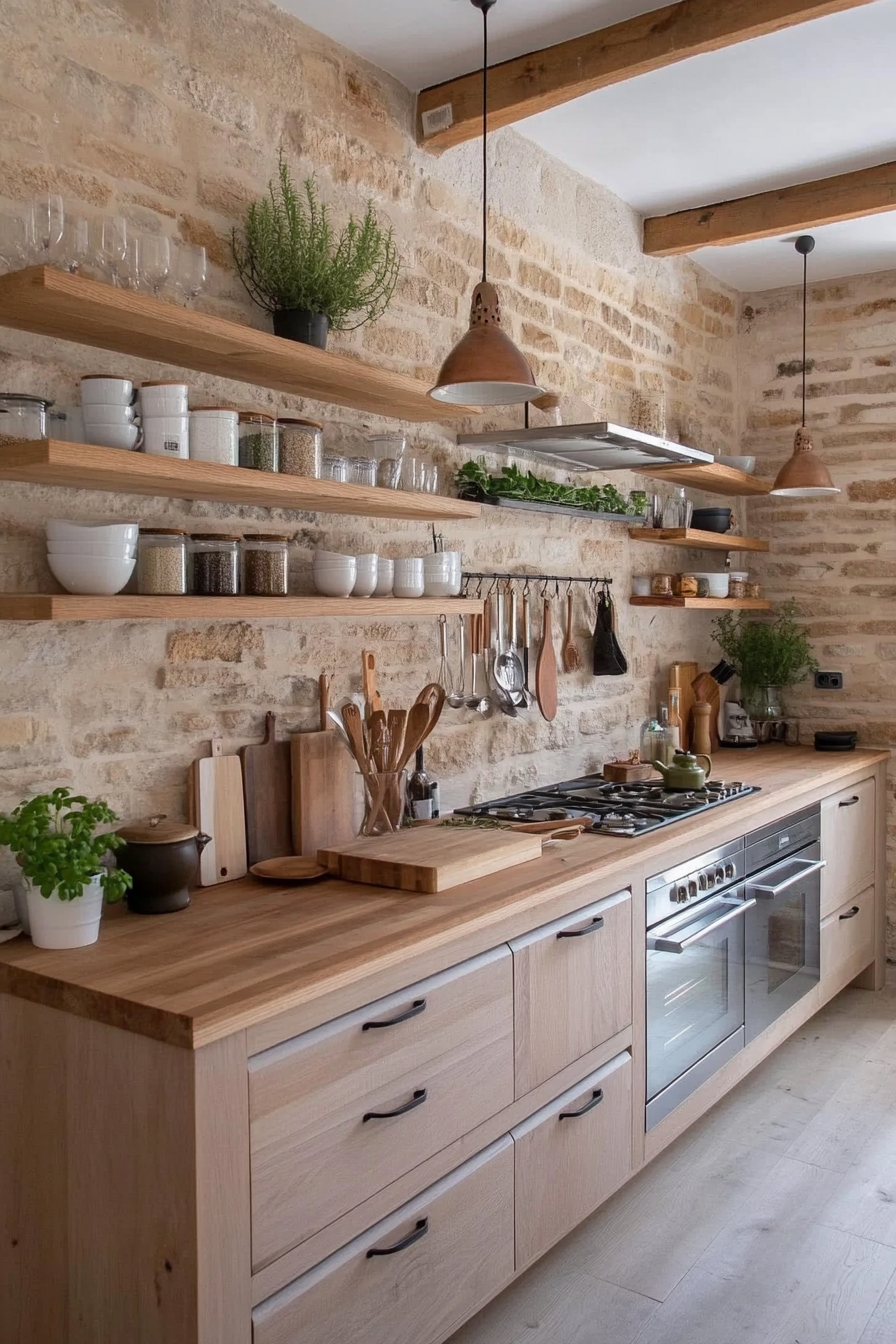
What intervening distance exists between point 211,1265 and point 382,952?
20.8 inches

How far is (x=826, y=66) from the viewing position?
301cm

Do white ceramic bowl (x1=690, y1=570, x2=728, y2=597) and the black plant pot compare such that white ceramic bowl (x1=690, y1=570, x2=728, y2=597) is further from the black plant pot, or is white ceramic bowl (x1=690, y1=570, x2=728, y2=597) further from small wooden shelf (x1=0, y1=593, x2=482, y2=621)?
the black plant pot

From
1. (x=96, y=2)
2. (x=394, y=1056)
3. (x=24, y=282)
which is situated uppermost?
(x=96, y=2)

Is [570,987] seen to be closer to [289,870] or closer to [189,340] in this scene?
[289,870]

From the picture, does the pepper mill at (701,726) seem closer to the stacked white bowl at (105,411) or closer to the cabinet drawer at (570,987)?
the cabinet drawer at (570,987)

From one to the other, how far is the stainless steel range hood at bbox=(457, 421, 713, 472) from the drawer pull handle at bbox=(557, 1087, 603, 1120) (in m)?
1.72

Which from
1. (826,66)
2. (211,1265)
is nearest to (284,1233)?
(211,1265)

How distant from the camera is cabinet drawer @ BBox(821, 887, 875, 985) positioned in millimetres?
3896

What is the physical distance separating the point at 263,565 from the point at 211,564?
142mm

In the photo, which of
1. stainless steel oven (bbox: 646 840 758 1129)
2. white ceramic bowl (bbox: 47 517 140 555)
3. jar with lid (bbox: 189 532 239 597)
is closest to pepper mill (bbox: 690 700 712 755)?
stainless steel oven (bbox: 646 840 758 1129)

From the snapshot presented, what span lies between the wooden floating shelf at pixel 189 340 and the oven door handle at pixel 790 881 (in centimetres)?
165

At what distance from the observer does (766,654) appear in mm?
4676

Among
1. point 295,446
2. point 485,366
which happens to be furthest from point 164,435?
point 485,366

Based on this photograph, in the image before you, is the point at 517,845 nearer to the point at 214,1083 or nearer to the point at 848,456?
the point at 214,1083
